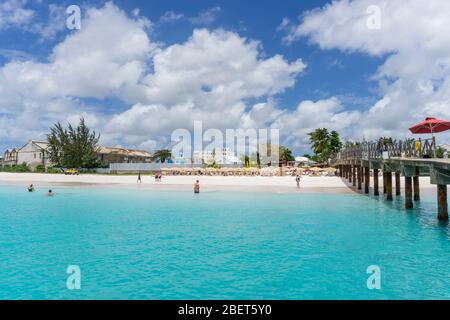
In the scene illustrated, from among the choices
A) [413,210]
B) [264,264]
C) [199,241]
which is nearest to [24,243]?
[199,241]

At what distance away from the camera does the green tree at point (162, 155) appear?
368 feet

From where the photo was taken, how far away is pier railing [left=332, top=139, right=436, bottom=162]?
18653 mm

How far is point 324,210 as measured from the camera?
22.6 meters

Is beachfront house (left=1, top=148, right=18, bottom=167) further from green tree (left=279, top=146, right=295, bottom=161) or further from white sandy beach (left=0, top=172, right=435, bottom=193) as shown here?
green tree (left=279, top=146, right=295, bottom=161)

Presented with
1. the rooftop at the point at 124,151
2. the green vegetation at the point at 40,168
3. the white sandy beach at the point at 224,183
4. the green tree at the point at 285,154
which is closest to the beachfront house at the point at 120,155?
the rooftop at the point at 124,151

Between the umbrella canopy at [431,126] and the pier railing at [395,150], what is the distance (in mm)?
829

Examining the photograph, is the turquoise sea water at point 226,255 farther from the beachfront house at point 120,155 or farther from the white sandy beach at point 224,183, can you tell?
the beachfront house at point 120,155

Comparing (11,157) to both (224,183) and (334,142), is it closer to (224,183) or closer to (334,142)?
(224,183)

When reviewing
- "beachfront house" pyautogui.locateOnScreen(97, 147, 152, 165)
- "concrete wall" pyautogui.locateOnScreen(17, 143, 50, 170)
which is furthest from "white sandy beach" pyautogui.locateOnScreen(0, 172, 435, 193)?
"beachfront house" pyautogui.locateOnScreen(97, 147, 152, 165)

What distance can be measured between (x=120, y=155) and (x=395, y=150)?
265 feet

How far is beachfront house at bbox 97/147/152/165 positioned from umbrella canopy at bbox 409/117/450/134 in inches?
2913
